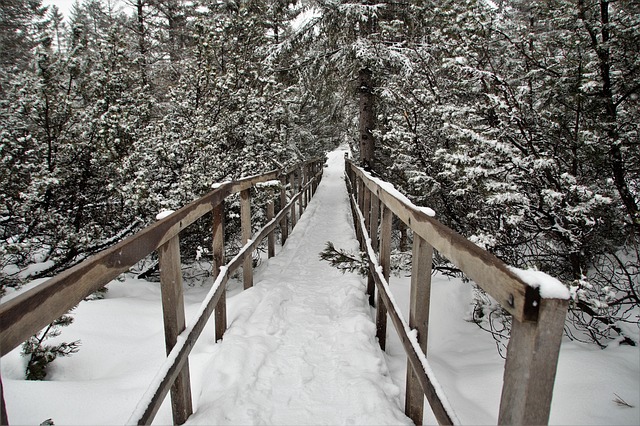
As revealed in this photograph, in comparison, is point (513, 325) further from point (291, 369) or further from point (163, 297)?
point (291, 369)

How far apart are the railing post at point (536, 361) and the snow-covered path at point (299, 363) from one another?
4.65 feet

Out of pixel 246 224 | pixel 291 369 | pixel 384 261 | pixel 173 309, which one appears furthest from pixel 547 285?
pixel 246 224

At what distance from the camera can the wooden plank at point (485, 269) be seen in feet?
3.46

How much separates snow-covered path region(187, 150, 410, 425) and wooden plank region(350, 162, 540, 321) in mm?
1313

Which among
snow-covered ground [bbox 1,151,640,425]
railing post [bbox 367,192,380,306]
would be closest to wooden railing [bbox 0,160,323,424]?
snow-covered ground [bbox 1,151,640,425]

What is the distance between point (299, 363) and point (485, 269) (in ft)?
7.15

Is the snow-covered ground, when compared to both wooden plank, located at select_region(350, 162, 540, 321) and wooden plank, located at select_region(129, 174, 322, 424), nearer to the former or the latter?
wooden plank, located at select_region(129, 174, 322, 424)

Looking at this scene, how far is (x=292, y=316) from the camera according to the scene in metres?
3.98

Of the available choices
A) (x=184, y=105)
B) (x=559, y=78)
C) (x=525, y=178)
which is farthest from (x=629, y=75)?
(x=184, y=105)

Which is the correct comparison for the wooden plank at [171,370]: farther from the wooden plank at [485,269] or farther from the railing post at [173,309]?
the wooden plank at [485,269]

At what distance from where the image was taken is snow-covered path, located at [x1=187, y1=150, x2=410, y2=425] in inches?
96.2

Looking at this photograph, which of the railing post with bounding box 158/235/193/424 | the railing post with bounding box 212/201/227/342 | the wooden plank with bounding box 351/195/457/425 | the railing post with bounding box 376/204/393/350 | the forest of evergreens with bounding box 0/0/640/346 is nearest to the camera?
the wooden plank with bounding box 351/195/457/425

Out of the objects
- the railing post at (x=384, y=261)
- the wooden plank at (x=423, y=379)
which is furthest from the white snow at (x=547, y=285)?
the railing post at (x=384, y=261)

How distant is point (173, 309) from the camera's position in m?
2.12
